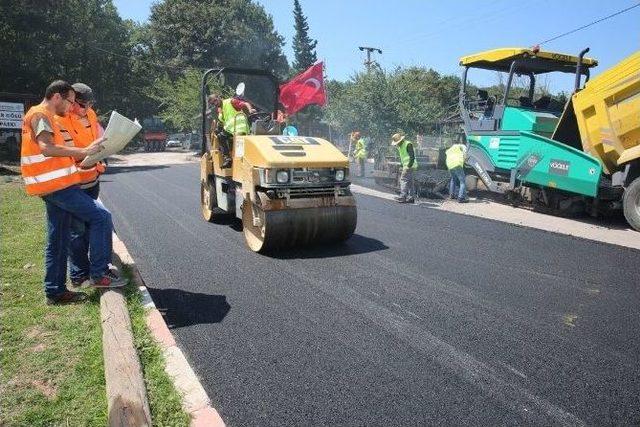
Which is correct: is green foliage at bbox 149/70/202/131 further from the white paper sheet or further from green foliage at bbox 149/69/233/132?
the white paper sheet

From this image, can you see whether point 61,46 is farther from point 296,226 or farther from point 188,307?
point 188,307

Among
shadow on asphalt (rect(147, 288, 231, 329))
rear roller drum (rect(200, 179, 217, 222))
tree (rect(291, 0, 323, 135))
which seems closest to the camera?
shadow on asphalt (rect(147, 288, 231, 329))

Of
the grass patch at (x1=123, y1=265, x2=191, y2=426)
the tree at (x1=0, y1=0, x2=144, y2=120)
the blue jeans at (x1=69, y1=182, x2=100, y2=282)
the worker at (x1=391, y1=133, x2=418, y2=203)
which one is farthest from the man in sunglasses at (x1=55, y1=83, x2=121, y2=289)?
the tree at (x1=0, y1=0, x2=144, y2=120)

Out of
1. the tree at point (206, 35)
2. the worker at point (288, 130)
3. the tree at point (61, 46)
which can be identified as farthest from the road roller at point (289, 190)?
the tree at point (206, 35)

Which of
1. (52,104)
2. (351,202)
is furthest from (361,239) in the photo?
(52,104)

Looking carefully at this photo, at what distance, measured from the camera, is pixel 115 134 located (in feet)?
12.0

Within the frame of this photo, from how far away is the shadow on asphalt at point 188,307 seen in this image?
3.77 meters

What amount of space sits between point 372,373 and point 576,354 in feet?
4.76

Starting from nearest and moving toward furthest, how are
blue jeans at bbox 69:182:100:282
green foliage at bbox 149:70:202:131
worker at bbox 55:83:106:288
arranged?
worker at bbox 55:83:106:288 → blue jeans at bbox 69:182:100:282 → green foliage at bbox 149:70:202:131

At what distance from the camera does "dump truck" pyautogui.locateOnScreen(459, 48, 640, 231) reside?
7734 mm

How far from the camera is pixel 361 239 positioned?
657 centimetres

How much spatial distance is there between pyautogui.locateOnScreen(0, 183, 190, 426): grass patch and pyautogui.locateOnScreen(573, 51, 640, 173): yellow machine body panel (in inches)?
307

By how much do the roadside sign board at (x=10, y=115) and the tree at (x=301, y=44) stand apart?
129 ft

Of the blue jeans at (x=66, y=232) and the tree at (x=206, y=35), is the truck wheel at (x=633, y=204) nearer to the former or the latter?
the blue jeans at (x=66, y=232)
